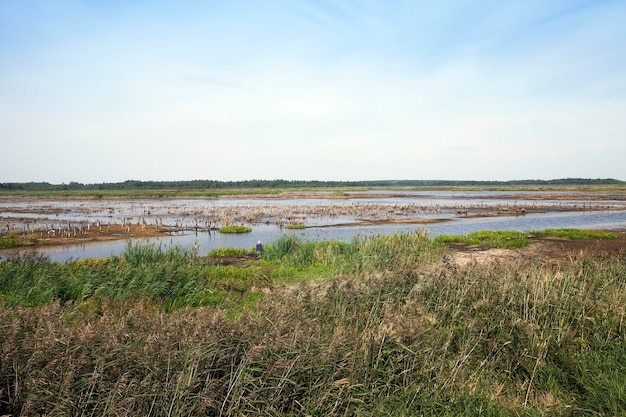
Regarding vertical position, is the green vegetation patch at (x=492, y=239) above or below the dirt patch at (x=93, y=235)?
above

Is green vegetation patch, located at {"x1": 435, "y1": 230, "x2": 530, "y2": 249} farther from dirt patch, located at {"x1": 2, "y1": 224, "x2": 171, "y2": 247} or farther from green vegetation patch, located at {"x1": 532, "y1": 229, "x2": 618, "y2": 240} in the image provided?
dirt patch, located at {"x1": 2, "y1": 224, "x2": 171, "y2": 247}

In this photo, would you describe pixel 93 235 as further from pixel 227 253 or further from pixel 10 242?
pixel 227 253

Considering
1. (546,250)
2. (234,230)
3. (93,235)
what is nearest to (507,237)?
(546,250)

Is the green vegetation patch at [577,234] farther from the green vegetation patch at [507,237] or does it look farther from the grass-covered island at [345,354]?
the grass-covered island at [345,354]

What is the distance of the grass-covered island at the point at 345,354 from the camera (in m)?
4.73

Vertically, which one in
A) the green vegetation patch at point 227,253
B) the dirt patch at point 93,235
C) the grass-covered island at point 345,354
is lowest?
the dirt patch at point 93,235

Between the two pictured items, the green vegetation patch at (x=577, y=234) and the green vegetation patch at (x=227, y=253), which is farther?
the green vegetation patch at (x=577, y=234)

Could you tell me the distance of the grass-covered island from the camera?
4.73 m

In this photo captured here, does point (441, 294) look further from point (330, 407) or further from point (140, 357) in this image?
point (140, 357)

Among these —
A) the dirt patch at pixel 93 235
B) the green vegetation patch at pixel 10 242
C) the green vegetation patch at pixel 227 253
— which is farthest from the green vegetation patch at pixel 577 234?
the green vegetation patch at pixel 10 242

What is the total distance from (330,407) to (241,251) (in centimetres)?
1566

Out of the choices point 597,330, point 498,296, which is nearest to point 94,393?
point 498,296

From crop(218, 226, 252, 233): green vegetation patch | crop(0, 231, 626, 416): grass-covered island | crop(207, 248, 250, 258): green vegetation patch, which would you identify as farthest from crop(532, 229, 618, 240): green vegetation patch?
crop(218, 226, 252, 233): green vegetation patch

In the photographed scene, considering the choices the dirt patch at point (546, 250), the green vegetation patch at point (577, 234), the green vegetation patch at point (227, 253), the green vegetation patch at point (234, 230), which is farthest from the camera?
the green vegetation patch at point (234, 230)
